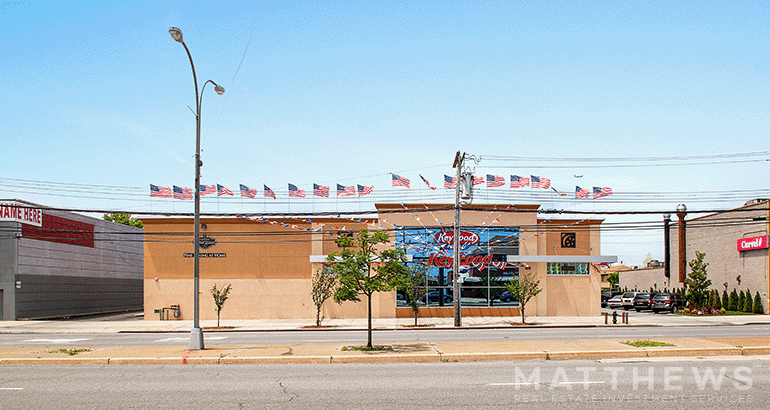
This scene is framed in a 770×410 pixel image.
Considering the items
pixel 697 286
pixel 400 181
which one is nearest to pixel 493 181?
pixel 400 181

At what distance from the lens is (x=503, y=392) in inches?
407

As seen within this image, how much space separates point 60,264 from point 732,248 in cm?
5106

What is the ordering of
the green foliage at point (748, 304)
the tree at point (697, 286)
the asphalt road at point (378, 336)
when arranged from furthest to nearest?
the green foliage at point (748, 304) < the tree at point (697, 286) < the asphalt road at point (378, 336)

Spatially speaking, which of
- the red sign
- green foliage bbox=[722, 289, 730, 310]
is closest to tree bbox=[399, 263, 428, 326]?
the red sign

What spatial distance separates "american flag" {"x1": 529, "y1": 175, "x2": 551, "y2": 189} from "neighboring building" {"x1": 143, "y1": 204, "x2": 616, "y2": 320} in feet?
10.3

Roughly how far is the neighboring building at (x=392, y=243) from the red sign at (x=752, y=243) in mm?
12009

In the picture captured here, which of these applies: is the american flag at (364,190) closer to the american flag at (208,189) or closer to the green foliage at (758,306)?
the american flag at (208,189)

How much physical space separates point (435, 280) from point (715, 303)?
23.4 meters

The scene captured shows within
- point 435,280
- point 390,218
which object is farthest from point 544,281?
point 390,218

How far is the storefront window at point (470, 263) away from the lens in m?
35.4

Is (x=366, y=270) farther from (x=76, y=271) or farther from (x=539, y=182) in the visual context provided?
(x=76, y=271)

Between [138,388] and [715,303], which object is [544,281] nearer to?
[715,303]

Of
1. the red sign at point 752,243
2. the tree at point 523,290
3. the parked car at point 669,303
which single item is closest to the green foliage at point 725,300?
the parked car at point 669,303

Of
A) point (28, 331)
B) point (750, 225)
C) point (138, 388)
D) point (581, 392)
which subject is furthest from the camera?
point (750, 225)
